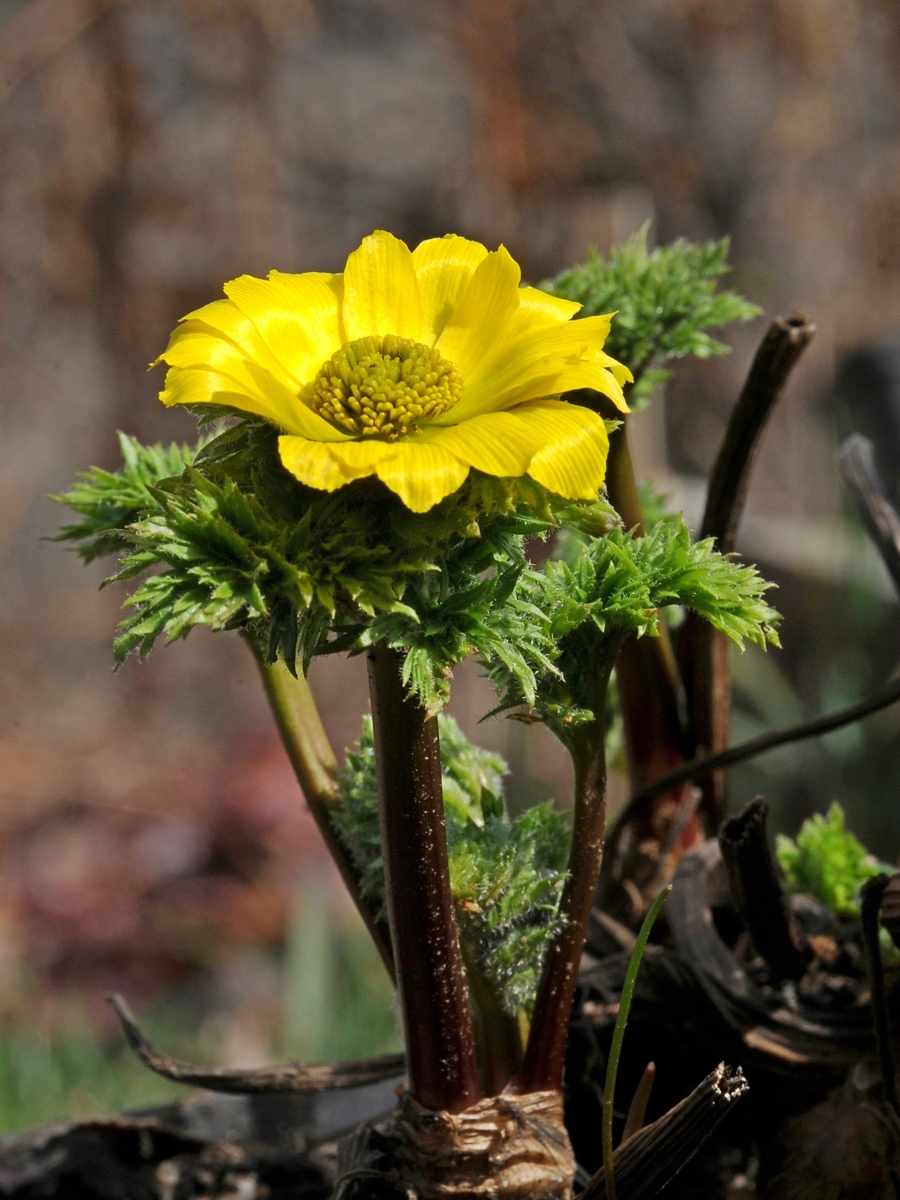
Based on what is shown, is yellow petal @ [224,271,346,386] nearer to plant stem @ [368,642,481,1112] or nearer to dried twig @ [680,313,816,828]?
plant stem @ [368,642,481,1112]

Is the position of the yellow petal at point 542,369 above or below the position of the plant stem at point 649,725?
above

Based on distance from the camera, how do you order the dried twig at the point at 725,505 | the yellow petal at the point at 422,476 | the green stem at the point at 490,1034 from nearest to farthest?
the yellow petal at the point at 422,476, the green stem at the point at 490,1034, the dried twig at the point at 725,505

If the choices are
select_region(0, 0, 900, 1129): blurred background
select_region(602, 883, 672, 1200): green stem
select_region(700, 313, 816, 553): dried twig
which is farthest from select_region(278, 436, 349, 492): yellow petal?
select_region(0, 0, 900, 1129): blurred background

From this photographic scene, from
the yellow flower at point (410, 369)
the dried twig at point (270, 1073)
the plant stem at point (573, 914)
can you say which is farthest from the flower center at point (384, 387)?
the dried twig at point (270, 1073)

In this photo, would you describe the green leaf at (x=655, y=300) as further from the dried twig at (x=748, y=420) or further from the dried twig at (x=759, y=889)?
the dried twig at (x=759, y=889)

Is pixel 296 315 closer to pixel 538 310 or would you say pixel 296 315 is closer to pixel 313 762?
pixel 538 310

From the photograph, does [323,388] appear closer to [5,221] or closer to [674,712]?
[674,712]

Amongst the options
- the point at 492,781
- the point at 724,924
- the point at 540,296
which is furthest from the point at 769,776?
the point at 540,296
